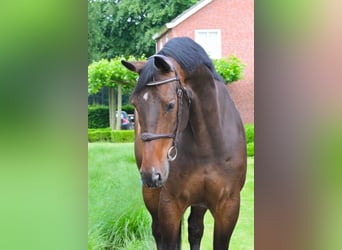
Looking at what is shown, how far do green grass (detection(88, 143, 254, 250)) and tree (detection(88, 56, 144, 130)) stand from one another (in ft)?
0.49

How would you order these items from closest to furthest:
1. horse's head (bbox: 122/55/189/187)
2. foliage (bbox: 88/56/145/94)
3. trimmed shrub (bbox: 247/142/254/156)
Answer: horse's head (bbox: 122/55/189/187) → trimmed shrub (bbox: 247/142/254/156) → foliage (bbox: 88/56/145/94)

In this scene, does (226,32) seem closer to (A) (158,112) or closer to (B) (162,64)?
(B) (162,64)

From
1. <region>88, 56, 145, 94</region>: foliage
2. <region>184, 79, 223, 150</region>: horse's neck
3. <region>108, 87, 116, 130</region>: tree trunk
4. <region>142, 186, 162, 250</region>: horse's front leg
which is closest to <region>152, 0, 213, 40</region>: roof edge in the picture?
<region>88, 56, 145, 94</region>: foliage

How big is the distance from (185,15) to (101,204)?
968mm

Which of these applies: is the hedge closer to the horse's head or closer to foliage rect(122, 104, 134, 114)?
foliage rect(122, 104, 134, 114)

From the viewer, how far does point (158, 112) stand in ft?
4.92

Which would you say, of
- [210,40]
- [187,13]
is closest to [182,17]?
[187,13]

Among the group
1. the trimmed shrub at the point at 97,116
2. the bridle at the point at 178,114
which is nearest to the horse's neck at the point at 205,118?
the bridle at the point at 178,114

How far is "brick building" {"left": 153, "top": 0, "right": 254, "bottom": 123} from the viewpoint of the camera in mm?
1972

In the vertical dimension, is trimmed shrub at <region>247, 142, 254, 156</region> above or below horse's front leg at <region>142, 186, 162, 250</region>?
above

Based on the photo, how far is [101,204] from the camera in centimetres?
215
